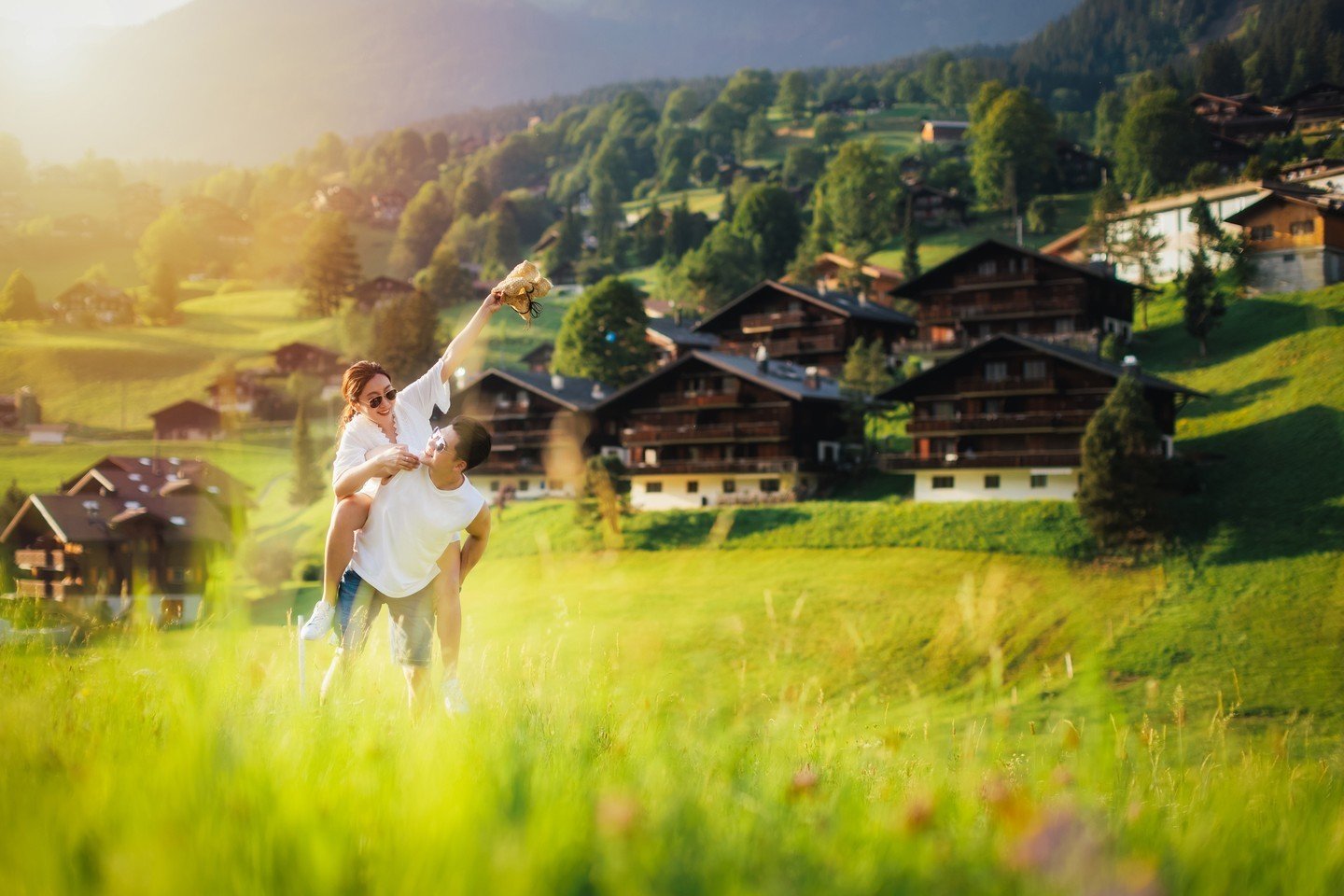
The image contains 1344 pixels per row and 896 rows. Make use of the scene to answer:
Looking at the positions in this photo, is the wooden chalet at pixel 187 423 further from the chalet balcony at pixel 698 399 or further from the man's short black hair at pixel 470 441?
the man's short black hair at pixel 470 441

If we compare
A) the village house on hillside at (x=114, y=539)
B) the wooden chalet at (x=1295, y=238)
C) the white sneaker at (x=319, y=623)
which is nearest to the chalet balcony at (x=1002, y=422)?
the wooden chalet at (x=1295, y=238)

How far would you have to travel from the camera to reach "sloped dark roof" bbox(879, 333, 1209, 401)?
45.4 metres

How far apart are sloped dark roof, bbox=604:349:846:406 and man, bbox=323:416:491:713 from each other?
46.1 metres

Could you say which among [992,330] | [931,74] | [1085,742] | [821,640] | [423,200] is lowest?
[821,640]

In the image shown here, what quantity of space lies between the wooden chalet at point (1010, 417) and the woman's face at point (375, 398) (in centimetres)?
4154

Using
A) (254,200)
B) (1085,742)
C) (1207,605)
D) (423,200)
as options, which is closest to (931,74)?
(423,200)

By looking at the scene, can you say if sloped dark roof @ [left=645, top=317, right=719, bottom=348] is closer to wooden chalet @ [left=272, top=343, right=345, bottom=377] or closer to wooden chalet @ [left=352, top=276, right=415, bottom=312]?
wooden chalet @ [left=272, top=343, right=345, bottom=377]

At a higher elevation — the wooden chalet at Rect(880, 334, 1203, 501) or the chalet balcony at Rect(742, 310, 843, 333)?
the chalet balcony at Rect(742, 310, 843, 333)

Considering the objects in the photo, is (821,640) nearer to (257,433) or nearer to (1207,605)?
(1207,605)

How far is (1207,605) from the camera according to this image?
1314 inches

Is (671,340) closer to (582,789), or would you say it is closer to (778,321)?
(778,321)

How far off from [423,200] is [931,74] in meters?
87.7

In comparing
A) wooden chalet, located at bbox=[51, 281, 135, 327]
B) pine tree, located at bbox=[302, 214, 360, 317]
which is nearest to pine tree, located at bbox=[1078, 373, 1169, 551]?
wooden chalet, located at bbox=[51, 281, 135, 327]

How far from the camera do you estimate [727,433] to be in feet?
176
